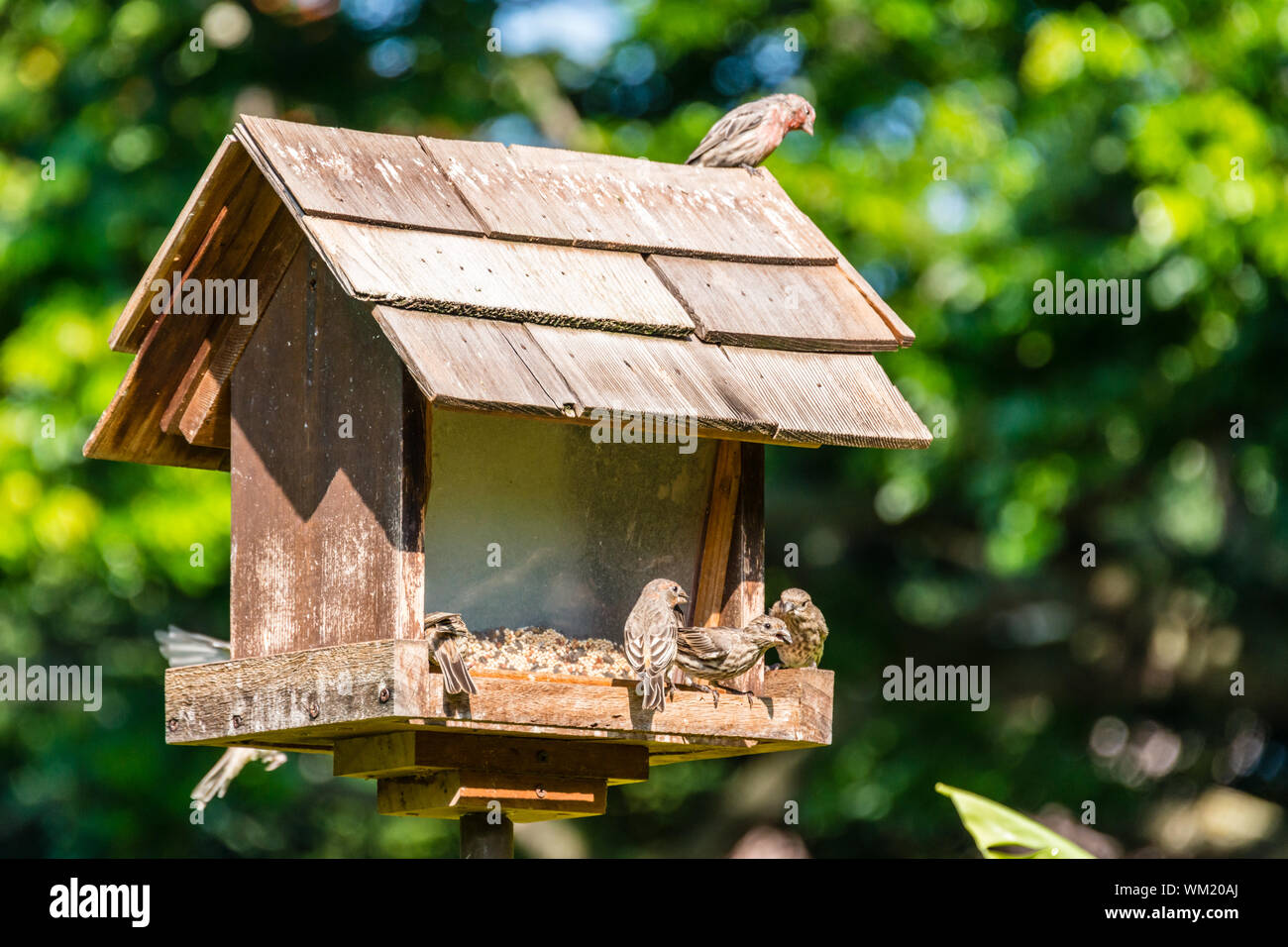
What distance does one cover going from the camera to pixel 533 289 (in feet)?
15.2

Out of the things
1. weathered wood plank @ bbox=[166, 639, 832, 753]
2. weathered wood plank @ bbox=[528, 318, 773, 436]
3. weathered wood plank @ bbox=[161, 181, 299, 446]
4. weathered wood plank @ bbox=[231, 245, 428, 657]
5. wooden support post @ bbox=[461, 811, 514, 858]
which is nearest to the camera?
Answer: weathered wood plank @ bbox=[166, 639, 832, 753]

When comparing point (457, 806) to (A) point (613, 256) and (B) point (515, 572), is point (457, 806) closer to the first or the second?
(B) point (515, 572)

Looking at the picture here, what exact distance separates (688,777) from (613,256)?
45.9ft

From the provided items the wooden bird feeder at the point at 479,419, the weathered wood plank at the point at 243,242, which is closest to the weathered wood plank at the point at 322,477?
the wooden bird feeder at the point at 479,419

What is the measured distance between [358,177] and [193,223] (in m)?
0.52

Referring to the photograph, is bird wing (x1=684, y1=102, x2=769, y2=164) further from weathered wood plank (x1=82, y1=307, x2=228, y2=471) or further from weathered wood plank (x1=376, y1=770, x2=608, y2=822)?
weathered wood plank (x1=376, y1=770, x2=608, y2=822)

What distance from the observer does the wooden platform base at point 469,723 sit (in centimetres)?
425

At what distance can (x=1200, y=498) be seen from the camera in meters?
14.1

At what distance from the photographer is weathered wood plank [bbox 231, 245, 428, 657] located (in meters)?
4.48

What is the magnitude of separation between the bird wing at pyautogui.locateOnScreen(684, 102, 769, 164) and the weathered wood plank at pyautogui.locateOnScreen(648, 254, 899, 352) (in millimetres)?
1033

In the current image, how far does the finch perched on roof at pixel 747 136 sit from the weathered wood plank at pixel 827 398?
105cm

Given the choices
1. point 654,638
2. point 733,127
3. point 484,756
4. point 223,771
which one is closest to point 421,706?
point 484,756

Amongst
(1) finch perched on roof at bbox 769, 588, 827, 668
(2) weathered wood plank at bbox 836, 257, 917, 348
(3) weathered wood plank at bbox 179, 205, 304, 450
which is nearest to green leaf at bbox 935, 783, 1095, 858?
(1) finch perched on roof at bbox 769, 588, 827, 668

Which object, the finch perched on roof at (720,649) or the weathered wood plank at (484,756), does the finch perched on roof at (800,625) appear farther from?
the weathered wood plank at (484,756)
